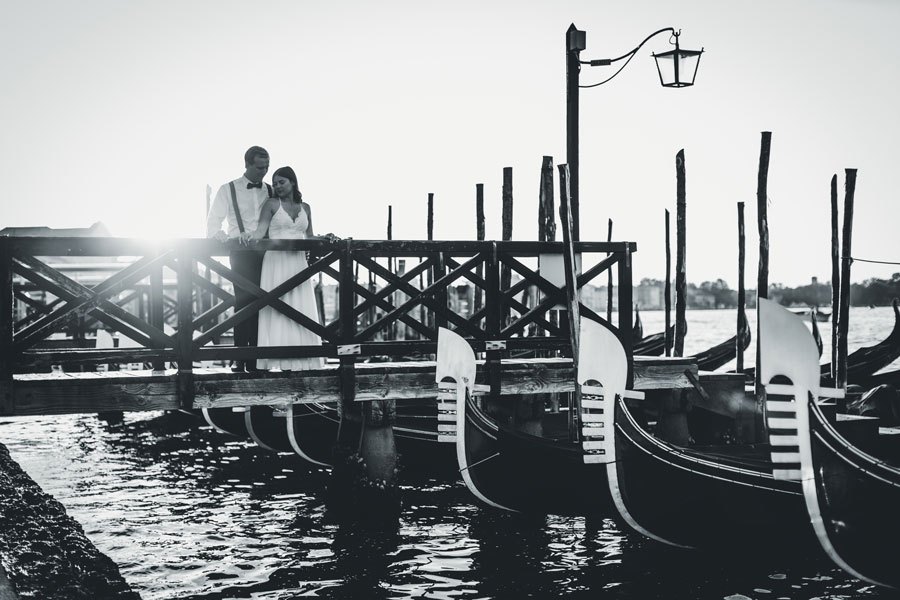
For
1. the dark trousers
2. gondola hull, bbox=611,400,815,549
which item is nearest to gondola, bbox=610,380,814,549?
gondola hull, bbox=611,400,815,549

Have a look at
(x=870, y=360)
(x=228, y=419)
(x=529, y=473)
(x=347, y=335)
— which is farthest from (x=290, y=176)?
(x=870, y=360)

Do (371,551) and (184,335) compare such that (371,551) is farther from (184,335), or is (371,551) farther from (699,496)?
(699,496)

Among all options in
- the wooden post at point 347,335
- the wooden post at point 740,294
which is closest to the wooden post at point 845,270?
the wooden post at point 740,294

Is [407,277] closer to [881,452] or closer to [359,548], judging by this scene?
[359,548]

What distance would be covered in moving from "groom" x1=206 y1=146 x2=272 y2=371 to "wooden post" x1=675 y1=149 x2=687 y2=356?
6392 mm

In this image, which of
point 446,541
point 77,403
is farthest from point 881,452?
point 77,403

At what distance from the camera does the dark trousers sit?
6.66 meters

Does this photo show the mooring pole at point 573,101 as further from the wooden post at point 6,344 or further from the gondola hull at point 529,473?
the wooden post at point 6,344

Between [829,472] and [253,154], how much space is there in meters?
4.13

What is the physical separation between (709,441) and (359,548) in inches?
148

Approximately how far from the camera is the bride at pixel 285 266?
6570 millimetres

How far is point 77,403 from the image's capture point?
6.21 meters

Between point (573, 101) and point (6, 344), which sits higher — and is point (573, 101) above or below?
above

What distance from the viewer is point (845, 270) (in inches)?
422
